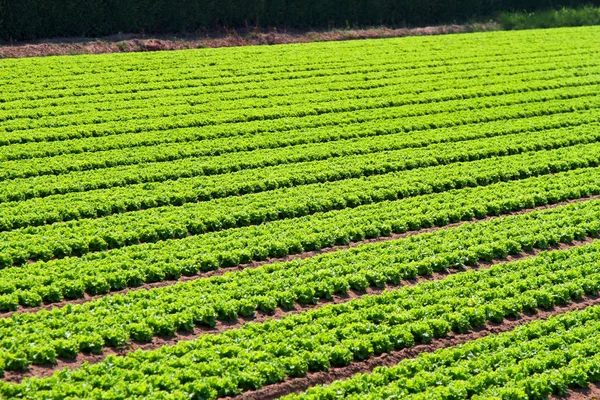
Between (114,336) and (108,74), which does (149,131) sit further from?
(114,336)

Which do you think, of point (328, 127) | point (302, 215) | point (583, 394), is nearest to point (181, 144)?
point (328, 127)

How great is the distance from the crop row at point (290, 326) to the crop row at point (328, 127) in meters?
7.21

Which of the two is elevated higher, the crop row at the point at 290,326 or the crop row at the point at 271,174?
the crop row at the point at 271,174

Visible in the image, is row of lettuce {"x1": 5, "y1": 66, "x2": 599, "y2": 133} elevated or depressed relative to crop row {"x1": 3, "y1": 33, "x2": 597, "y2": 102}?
depressed

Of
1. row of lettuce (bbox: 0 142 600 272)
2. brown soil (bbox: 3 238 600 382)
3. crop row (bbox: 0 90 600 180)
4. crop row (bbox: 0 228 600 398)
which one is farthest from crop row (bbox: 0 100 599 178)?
brown soil (bbox: 3 238 600 382)

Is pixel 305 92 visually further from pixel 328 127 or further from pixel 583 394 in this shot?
pixel 583 394

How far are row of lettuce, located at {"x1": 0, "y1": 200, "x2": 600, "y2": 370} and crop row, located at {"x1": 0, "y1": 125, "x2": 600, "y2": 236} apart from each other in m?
3.16

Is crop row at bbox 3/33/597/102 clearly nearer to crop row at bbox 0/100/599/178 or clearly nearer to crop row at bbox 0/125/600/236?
crop row at bbox 0/100/599/178

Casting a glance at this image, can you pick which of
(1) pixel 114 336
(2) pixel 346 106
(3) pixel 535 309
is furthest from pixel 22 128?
(3) pixel 535 309

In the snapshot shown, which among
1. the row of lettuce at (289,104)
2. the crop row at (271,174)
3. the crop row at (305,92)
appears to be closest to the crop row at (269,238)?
→ the crop row at (271,174)

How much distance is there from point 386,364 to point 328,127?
41.7ft

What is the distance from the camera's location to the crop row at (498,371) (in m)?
12.2

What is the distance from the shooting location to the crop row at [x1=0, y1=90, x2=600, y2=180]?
808 inches

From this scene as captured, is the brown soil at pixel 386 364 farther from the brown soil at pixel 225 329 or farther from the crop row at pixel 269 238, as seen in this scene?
the crop row at pixel 269 238
